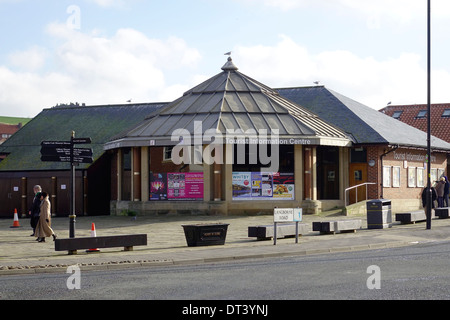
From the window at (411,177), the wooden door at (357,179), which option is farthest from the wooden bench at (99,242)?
the window at (411,177)

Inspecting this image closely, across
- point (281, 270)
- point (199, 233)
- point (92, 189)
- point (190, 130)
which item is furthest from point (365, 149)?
point (281, 270)

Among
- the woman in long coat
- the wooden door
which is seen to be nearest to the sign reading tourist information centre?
the wooden door

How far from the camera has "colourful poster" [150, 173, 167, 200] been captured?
3494cm

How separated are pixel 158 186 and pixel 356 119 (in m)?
12.2

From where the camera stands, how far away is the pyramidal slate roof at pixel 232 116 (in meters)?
34.4

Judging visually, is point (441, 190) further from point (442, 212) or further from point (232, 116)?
point (232, 116)

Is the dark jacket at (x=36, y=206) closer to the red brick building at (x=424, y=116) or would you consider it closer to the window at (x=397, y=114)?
the red brick building at (x=424, y=116)

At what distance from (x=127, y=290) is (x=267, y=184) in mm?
22122

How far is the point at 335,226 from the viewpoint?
2511cm

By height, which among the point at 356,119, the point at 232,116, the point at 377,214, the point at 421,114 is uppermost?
the point at 421,114

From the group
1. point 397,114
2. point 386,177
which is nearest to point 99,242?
point 386,177

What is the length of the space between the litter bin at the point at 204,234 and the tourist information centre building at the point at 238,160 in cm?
1178
